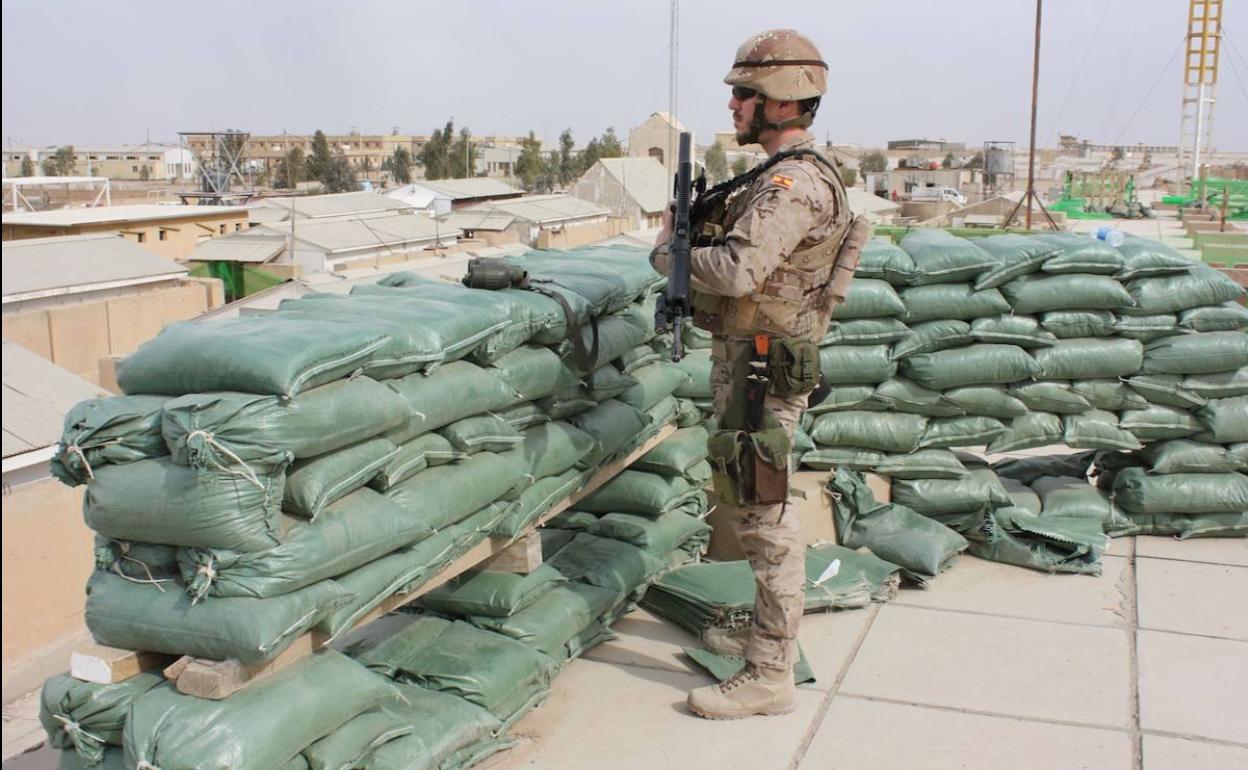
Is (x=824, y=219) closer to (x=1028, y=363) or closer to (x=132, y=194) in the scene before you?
(x=1028, y=363)

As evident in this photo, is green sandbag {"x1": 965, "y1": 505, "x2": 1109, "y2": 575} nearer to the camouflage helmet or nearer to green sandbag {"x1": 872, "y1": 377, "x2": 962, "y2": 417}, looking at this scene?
green sandbag {"x1": 872, "y1": 377, "x2": 962, "y2": 417}

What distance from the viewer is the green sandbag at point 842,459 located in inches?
210

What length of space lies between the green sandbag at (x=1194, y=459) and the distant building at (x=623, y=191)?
36639 millimetres

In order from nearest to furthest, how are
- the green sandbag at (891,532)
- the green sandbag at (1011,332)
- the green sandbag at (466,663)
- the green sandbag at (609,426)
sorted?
1. the green sandbag at (466,663)
2. the green sandbag at (609,426)
3. the green sandbag at (891,532)
4. the green sandbag at (1011,332)

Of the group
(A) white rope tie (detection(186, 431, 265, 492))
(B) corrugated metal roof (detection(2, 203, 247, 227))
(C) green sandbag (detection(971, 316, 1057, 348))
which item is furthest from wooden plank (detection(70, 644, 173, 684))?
(B) corrugated metal roof (detection(2, 203, 247, 227))

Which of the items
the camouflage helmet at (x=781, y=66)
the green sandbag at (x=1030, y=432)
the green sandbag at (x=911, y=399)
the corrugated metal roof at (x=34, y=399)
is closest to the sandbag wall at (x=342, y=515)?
the camouflage helmet at (x=781, y=66)

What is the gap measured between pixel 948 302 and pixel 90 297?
42.5 feet

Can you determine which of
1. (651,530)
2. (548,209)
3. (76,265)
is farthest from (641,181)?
(651,530)

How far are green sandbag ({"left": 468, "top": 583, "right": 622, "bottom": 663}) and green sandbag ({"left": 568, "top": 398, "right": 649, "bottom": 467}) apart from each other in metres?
0.48

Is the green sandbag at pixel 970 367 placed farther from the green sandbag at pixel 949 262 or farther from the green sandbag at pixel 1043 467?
the green sandbag at pixel 1043 467

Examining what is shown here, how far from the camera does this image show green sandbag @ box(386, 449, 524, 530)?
3297 mm

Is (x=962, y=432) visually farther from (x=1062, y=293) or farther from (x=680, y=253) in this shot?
(x=680, y=253)

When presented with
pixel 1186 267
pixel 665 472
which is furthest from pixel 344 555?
pixel 1186 267

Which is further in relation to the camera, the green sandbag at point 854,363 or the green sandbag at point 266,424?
the green sandbag at point 854,363
